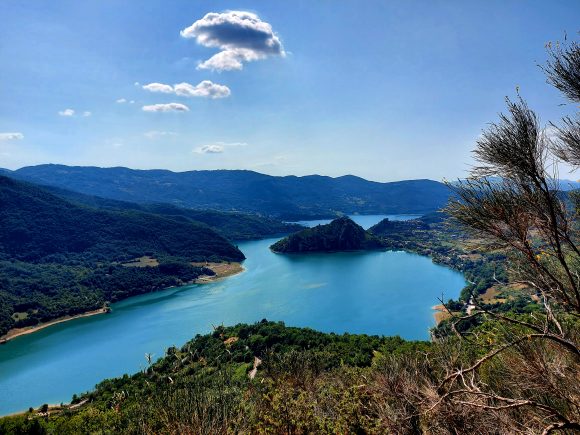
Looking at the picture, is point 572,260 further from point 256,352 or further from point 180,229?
point 180,229

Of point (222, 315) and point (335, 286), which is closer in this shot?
point (222, 315)

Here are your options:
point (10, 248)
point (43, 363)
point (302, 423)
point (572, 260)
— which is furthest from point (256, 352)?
point (10, 248)

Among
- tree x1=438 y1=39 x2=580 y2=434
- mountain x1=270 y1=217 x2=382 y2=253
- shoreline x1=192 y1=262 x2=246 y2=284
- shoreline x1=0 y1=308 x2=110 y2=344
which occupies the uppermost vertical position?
tree x1=438 y1=39 x2=580 y2=434

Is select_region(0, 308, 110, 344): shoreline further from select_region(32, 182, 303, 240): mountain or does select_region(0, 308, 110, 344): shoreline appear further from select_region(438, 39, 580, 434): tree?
select_region(32, 182, 303, 240): mountain

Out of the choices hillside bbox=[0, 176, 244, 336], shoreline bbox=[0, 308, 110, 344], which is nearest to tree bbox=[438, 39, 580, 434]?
shoreline bbox=[0, 308, 110, 344]

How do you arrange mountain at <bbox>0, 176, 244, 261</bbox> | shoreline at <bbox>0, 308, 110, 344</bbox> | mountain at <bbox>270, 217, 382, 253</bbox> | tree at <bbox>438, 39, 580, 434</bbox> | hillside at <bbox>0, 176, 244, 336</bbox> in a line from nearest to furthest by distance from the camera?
tree at <bbox>438, 39, 580, 434</bbox> → shoreline at <bbox>0, 308, 110, 344</bbox> → hillside at <bbox>0, 176, 244, 336</bbox> → mountain at <bbox>0, 176, 244, 261</bbox> → mountain at <bbox>270, 217, 382, 253</bbox>

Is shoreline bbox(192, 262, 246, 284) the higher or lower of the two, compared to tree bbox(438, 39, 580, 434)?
lower

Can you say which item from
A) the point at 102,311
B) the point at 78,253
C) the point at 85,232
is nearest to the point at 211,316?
the point at 102,311

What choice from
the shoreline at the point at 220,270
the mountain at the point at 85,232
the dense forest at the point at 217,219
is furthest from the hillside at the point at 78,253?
the dense forest at the point at 217,219

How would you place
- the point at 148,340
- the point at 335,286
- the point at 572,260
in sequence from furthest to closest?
the point at 335,286 → the point at 148,340 → the point at 572,260
